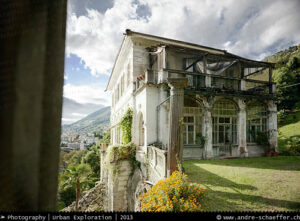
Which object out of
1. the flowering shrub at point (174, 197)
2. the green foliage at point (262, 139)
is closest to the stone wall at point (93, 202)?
the flowering shrub at point (174, 197)

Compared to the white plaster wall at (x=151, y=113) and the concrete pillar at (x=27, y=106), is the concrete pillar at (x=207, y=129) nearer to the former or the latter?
the white plaster wall at (x=151, y=113)

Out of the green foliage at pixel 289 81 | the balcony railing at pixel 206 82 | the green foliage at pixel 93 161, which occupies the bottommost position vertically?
the green foliage at pixel 93 161

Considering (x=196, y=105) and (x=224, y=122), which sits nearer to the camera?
(x=196, y=105)

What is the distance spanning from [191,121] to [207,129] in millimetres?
1310

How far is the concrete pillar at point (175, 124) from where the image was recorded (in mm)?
4359

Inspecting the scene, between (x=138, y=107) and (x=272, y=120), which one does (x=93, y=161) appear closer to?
(x=138, y=107)

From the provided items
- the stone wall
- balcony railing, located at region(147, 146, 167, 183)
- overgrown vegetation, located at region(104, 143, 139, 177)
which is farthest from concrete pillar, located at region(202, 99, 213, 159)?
the stone wall

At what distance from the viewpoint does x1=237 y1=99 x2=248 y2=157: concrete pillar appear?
11.3 m

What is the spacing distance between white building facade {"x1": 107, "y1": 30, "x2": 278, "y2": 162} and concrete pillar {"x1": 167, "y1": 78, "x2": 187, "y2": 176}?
442cm

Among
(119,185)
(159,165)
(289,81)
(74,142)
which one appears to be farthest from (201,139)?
(74,142)

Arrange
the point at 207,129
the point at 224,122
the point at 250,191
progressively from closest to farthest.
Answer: the point at 250,191 < the point at 207,129 < the point at 224,122

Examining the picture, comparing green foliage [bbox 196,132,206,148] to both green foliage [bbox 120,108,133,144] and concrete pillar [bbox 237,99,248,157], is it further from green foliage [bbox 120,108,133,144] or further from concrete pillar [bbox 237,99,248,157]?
green foliage [bbox 120,108,133,144]

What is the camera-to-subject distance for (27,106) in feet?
2.11

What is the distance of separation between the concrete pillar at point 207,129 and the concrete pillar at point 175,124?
702cm
